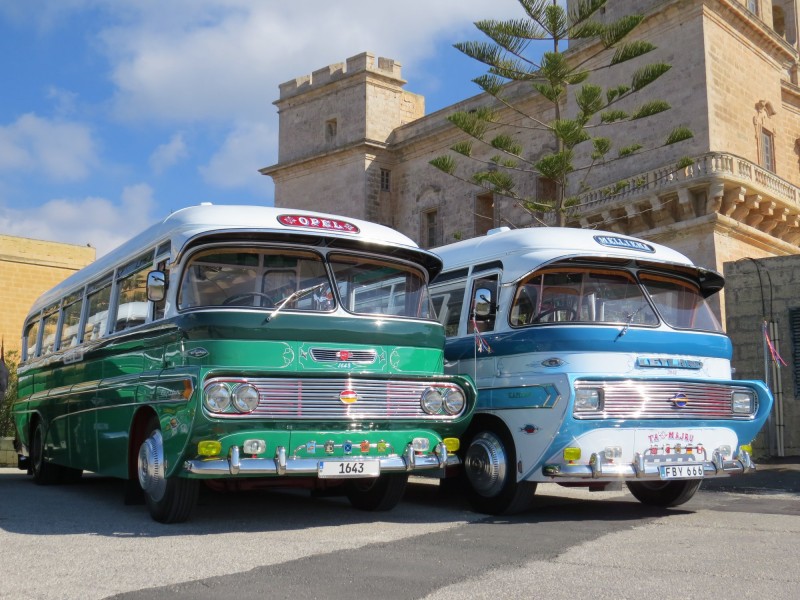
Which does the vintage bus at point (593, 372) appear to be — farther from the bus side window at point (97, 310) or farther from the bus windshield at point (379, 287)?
the bus side window at point (97, 310)

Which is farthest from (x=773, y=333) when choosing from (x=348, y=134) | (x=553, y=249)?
(x=348, y=134)

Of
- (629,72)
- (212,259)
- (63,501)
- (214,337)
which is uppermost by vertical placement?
(629,72)

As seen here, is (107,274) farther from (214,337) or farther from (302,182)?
(302,182)

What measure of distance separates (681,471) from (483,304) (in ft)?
7.24

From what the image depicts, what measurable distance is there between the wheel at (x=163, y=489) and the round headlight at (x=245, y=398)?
2.68ft

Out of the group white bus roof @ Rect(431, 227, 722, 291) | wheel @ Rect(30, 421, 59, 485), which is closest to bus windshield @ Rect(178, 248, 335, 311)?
white bus roof @ Rect(431, 227, 722, 291)

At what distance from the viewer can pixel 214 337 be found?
6.89 m

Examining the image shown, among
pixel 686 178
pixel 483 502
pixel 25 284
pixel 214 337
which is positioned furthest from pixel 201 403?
pixel 25 284

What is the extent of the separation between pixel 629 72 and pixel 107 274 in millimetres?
20350

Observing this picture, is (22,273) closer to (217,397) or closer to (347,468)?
(217,397)

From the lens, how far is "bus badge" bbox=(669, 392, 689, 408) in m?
7.99

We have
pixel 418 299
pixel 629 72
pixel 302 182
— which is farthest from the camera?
pixel 302 182

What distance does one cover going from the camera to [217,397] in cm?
668

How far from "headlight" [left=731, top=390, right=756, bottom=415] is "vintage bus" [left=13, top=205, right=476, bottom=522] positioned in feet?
8.30
